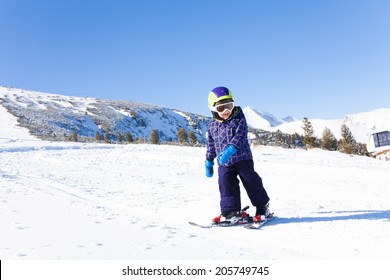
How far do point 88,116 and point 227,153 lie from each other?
130 metres

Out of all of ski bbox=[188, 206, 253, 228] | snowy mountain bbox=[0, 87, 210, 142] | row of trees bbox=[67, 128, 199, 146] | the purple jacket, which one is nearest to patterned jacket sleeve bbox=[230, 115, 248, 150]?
the purple jacket

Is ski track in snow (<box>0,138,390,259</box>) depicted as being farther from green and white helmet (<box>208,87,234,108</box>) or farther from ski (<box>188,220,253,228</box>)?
green and white helmet (<box>208,87,234,108</box>)

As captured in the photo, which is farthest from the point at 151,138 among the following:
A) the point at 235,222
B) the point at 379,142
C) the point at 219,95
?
the point at 235,222

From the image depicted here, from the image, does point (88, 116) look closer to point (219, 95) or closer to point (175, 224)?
point (219, 95)

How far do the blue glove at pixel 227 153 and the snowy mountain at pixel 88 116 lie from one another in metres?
77.6

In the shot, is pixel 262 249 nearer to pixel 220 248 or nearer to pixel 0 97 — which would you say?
pixel 220 248

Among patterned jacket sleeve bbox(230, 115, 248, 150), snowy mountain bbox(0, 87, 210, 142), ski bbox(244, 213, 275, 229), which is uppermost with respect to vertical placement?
snowy mountain bbox(0, 87, 210, 142)

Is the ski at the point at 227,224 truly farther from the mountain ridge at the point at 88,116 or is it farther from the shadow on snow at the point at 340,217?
the mountain ridge at the point at 88,116

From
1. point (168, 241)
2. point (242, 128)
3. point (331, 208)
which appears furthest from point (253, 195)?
point (168, 241)

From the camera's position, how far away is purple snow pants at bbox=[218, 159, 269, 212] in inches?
185

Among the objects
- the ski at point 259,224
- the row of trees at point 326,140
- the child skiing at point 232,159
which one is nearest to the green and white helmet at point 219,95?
the child skiing at point 232,159

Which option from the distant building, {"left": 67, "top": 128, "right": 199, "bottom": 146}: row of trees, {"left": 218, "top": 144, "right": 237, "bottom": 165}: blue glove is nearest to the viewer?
{"left": 218, "top": 144, "right": 237, "bottom": 165}: blue glove

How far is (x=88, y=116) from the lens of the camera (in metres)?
129

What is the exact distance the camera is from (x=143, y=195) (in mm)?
6352
